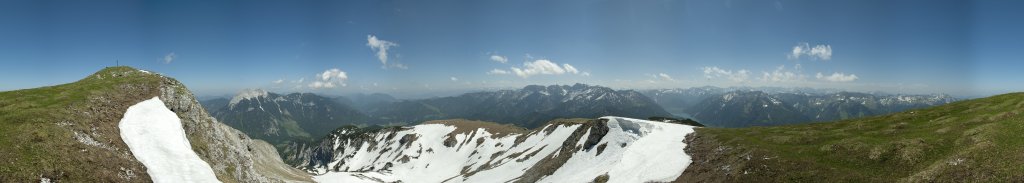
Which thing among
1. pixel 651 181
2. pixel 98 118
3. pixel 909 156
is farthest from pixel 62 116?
pixel 909 156

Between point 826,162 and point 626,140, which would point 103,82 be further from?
point 826,162

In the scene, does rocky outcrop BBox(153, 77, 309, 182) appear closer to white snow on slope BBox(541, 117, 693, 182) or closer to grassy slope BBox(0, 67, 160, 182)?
grassy slope BBox(0, 67, 160, 182)

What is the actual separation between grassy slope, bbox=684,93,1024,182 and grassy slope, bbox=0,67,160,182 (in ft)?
193

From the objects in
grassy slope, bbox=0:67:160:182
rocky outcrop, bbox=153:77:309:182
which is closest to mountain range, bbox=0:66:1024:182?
grassy slope, bbox=0:67:160:182

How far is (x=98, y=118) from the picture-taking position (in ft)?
148

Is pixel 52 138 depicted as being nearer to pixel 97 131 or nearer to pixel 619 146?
pixel 97 131

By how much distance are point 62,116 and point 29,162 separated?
13105 mm

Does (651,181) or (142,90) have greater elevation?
(142,90)

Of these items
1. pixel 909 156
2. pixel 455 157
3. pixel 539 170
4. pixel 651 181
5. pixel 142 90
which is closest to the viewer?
pixel 909 156

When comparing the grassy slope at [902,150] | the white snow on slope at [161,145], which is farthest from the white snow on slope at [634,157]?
the white snow on slope at [161,145]

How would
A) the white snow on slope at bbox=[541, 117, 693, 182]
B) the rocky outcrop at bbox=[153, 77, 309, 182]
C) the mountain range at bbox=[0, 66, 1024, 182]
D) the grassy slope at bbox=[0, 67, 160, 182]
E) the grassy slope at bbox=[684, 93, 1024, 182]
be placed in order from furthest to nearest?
the white snow on slope at bbox=[541, 117, 693, 182] → the rocky outcrop at bbox=[153, 77, 309, 182] → the mountain range at bbox=[0, 66, 1024, 182] → the grassy slope at bbox=[684, 93, 1024, 182] → the grassy slope at bbox=[0, 67, 160, 182]

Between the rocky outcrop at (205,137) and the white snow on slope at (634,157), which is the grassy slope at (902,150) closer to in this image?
the white snow on slope at (634,157)

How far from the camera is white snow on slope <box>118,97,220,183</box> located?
3796 cm

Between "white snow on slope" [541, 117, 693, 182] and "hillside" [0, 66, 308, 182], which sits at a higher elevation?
"hillside" [0, 66, 308, 182]
